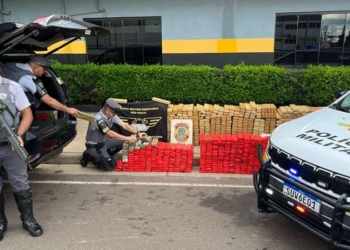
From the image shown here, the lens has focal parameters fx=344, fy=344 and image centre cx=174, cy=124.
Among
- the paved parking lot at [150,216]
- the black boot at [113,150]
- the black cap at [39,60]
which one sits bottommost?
the paved parking lot at [150,216]

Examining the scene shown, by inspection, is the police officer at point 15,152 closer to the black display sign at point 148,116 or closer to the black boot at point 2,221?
the black boot at point 2,221

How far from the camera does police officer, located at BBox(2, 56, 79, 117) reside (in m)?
4.31

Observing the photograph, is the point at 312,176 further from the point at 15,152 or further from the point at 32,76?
the point at 32,76

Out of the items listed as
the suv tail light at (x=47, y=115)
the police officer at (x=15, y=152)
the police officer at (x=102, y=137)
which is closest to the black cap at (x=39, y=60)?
the suv tail light at (x=47, y=115)

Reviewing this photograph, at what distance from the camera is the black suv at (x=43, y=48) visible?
362cm

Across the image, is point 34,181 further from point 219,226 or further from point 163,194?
point 219,226

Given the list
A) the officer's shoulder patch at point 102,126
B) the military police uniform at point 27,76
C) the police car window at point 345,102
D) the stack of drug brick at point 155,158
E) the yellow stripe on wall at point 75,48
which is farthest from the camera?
the yellow stripe on wall at point 75,48

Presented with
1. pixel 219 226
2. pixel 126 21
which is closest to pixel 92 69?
pixel 126 21

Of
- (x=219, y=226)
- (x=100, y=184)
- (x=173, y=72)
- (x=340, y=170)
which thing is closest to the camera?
(x=340, y=170)

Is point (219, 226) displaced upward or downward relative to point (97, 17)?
downward

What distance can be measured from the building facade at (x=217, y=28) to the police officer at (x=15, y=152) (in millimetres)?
7214

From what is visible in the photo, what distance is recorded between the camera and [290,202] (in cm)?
300

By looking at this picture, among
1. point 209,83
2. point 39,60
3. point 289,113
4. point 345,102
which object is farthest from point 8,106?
point 209,83

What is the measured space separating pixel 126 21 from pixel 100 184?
22.1 ft
